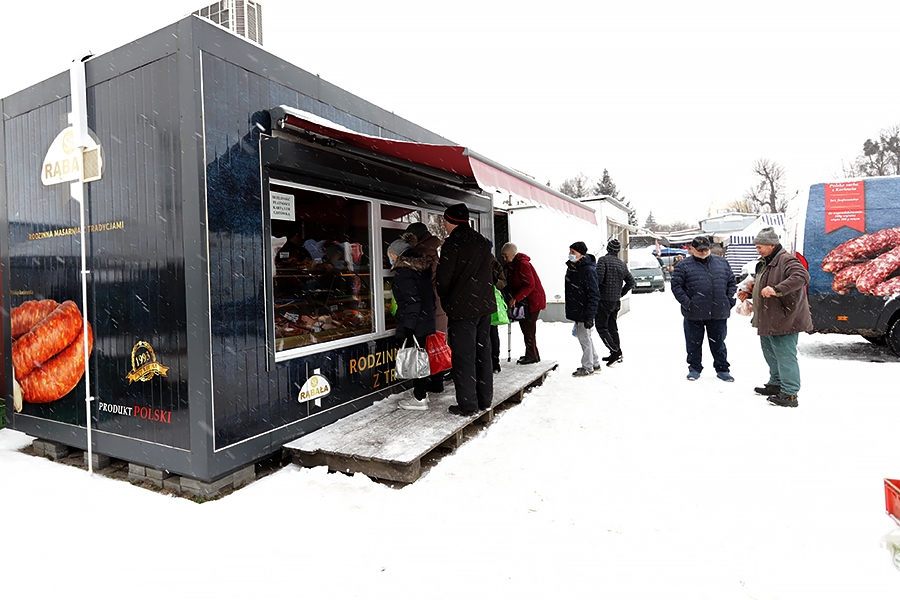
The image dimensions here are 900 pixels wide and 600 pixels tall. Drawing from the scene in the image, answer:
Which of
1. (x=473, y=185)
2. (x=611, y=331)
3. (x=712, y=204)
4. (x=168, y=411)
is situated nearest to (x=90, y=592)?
(x=168, y=411)

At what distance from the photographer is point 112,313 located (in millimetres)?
3916

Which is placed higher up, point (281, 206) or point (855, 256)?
point (281, 206)

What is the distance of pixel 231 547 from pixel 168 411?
48.2 inches

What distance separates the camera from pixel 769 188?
51.0 metres

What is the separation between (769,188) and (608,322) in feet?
175

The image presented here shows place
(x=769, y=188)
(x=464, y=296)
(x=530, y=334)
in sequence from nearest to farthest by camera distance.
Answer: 1. (x=464, y=296)
2. (x=530, y=334)
3. (x=769, y=188)

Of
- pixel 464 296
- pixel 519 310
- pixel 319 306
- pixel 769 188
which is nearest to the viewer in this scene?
pixel 464 296

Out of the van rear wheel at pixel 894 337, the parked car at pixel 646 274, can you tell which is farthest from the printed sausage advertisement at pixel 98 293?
the parked car at pixel 646 274

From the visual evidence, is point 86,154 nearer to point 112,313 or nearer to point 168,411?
point 112,313

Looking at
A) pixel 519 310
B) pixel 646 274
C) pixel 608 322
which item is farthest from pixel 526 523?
pixel 646 274

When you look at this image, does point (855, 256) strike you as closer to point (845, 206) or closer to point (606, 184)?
point (845, 206)

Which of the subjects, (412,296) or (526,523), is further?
(412,296)

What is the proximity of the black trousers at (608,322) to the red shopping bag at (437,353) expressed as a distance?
3178 millimetres

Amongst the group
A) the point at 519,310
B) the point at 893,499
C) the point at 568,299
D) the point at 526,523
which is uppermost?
the point at 568,299
